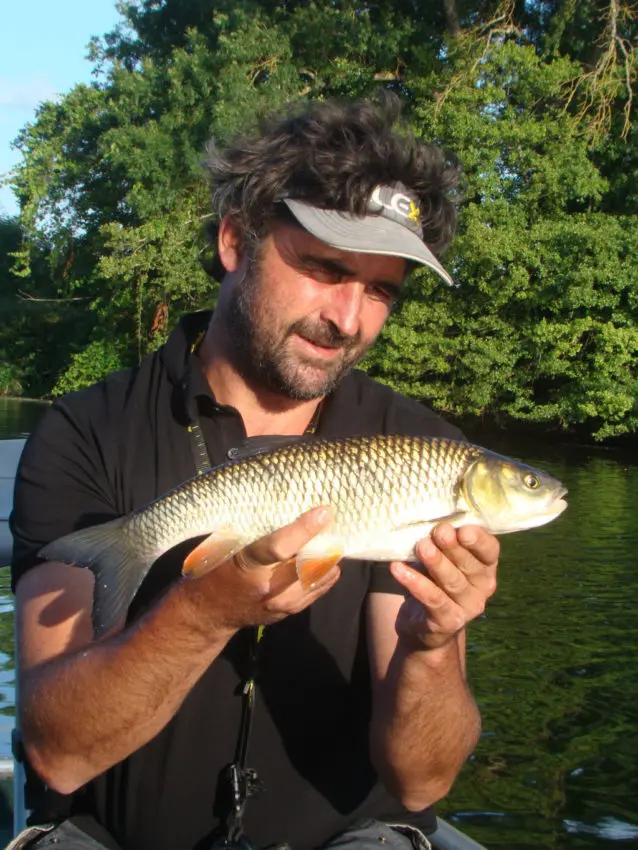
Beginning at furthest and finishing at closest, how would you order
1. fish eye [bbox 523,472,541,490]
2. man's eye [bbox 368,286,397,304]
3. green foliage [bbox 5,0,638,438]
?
green foliage [bbox 5,0,638,438] → man's eye [bbox 368,286,397,304] → fish eye [bbox 523,472,541,490]

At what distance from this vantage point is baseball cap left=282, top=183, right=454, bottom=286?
8.57ft

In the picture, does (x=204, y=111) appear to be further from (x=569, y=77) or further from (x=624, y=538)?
(x=624, y=538)

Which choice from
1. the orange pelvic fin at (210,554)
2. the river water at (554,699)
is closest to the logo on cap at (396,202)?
the orange pelvic fin at (210,554)

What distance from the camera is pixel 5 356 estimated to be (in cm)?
4759

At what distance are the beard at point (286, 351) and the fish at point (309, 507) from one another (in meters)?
0.34

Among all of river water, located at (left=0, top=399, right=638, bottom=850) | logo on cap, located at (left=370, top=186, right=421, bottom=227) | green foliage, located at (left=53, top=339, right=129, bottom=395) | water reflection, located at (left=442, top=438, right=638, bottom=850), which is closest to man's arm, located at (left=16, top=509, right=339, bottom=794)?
logo on cap, located at (left=370, top=186, right=421, bottom=227)

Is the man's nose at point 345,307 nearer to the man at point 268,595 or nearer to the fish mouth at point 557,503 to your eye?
the man at point 268,595

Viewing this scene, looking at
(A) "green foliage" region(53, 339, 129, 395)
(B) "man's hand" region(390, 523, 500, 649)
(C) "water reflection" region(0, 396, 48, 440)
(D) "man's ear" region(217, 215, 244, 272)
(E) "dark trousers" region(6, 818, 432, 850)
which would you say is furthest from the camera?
(A) "green foliage" region(53, 339, 129, 395)

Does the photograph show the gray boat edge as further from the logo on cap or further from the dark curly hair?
the logo on cap

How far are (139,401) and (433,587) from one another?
40.3 inches

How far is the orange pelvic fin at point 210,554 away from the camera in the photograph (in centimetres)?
208

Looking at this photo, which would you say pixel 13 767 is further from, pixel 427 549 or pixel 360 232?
pixel 360 232

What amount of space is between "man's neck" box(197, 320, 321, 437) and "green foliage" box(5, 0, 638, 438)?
18756 millimetres

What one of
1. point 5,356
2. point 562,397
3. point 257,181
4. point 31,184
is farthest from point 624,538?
point 5,356
